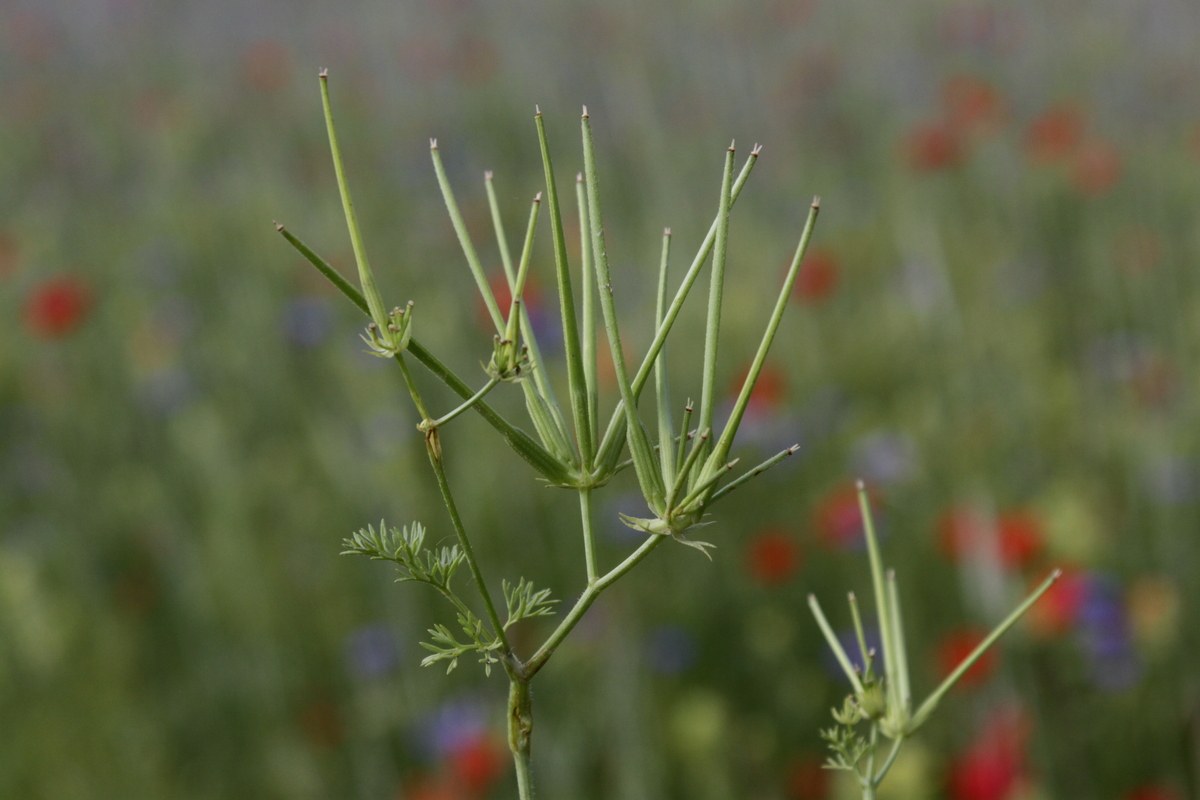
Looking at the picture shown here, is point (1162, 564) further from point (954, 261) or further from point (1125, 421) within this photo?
point (954, 261)

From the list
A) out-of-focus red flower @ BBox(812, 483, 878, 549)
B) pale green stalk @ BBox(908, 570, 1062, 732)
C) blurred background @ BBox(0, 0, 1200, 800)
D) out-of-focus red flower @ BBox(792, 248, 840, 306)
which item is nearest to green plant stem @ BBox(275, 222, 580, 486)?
pale green stalk @ BBox(908, 570, 1062, 732)

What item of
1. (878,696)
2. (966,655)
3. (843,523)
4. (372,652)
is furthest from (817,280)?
(878,696)

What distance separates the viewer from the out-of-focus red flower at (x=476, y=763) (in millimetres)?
1111

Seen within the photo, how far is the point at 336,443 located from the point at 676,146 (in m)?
1.78

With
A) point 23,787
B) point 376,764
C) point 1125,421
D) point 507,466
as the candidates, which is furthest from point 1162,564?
point 23,787

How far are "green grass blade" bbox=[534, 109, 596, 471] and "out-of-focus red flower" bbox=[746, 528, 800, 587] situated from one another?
1.19m

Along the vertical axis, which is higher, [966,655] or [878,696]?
[878,696]

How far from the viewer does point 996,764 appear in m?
1.05

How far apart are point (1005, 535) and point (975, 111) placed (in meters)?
1.13

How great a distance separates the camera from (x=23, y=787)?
1.25m

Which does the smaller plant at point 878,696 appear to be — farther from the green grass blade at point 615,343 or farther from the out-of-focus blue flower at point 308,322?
the out-of-focus blue flower at point 308,322

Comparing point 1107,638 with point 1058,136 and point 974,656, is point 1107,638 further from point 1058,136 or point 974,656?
point 1058,136

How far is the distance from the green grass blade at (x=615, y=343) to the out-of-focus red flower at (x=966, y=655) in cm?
102

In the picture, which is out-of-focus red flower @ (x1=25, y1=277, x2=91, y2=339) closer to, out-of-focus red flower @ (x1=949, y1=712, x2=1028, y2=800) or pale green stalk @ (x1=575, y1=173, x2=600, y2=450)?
out-of-focus red flower @ (x1=949, y1=712, x2=1028, y2=800)
